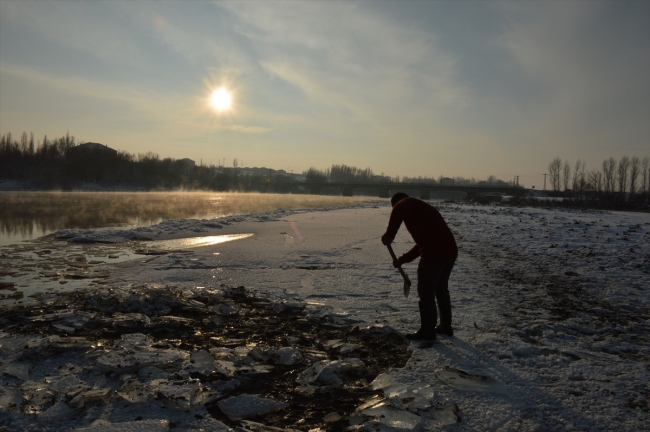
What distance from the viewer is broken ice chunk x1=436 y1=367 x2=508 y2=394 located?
336 centimetres

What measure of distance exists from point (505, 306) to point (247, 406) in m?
4.42

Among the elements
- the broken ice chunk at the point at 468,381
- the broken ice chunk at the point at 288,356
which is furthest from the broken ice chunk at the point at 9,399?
the broken ice chunk at the point at 468,381

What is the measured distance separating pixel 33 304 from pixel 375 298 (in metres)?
5.11

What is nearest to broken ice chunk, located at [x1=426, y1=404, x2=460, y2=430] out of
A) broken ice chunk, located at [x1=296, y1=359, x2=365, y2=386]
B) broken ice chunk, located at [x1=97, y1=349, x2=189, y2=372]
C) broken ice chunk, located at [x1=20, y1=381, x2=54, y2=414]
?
broken ice chunk, located at [x1=296, y1=359, x2=365, y2=386]

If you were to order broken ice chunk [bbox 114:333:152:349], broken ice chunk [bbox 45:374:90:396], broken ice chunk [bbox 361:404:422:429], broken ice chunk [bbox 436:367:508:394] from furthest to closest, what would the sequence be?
broken ice chunk [bbox 114:333:152:349] → broken ice chunk [bbox 436:367:508:394] → broken ice chunk [bbox 45:374:90:396] → broken ice chunk [bbox 361:404:422:429]

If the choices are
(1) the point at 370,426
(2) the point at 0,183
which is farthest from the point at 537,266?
(2) the point at 0,183

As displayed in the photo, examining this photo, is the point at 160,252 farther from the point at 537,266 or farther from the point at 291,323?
the point at 537,266

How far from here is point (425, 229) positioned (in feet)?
14.8

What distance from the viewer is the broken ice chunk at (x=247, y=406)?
2.95 meters

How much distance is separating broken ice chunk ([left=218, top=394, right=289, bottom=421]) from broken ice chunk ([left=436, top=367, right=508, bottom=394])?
58.2 inches

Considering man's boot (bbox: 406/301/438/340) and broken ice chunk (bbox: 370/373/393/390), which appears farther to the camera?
man's boot (bbox: 406/301/438/340)

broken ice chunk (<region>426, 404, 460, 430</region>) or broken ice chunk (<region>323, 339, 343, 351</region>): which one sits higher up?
broken ice chunk (<region>426, 404, 460, 430</region>)

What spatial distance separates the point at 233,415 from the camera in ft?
9.61

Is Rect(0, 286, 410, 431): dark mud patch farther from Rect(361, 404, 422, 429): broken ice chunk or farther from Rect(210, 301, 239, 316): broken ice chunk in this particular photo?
Rect(361, 404, 422, 429): broken ice chunk
